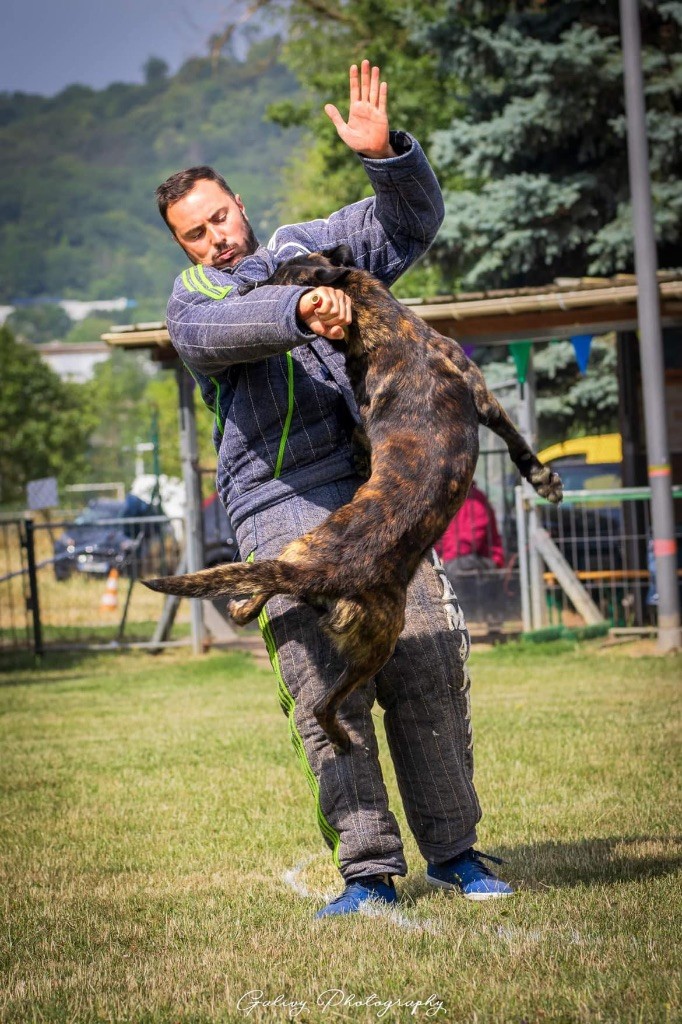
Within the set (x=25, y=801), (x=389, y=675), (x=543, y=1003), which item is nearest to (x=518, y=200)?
(x=25, y=801)

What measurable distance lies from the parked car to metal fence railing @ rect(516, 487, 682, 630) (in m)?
4.28

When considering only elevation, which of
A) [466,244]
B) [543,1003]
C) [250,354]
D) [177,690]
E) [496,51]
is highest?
[496,51]

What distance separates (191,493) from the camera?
41.7ft

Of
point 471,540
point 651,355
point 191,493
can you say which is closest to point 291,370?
point 651,355

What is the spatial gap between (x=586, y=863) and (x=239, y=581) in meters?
1.91

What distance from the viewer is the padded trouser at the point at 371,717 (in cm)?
378

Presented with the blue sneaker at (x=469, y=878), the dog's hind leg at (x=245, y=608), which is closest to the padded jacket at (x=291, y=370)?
the dog's hind leg at (x=245, y=608)

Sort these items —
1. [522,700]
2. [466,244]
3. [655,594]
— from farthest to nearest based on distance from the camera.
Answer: [466,244] < [655,594] < [522,700]

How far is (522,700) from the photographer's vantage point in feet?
28.8

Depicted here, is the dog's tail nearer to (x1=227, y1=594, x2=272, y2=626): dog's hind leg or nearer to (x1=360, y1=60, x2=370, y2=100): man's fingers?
(x1=227, y1=594, x2=272, y2=626): dog's hind leg

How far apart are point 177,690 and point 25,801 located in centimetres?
437

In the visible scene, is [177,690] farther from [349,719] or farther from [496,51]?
[496,51]

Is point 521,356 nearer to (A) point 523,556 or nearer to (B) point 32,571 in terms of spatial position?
(A) point 523,556

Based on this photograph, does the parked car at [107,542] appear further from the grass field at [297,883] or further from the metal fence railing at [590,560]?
the grass field at [297,883]
